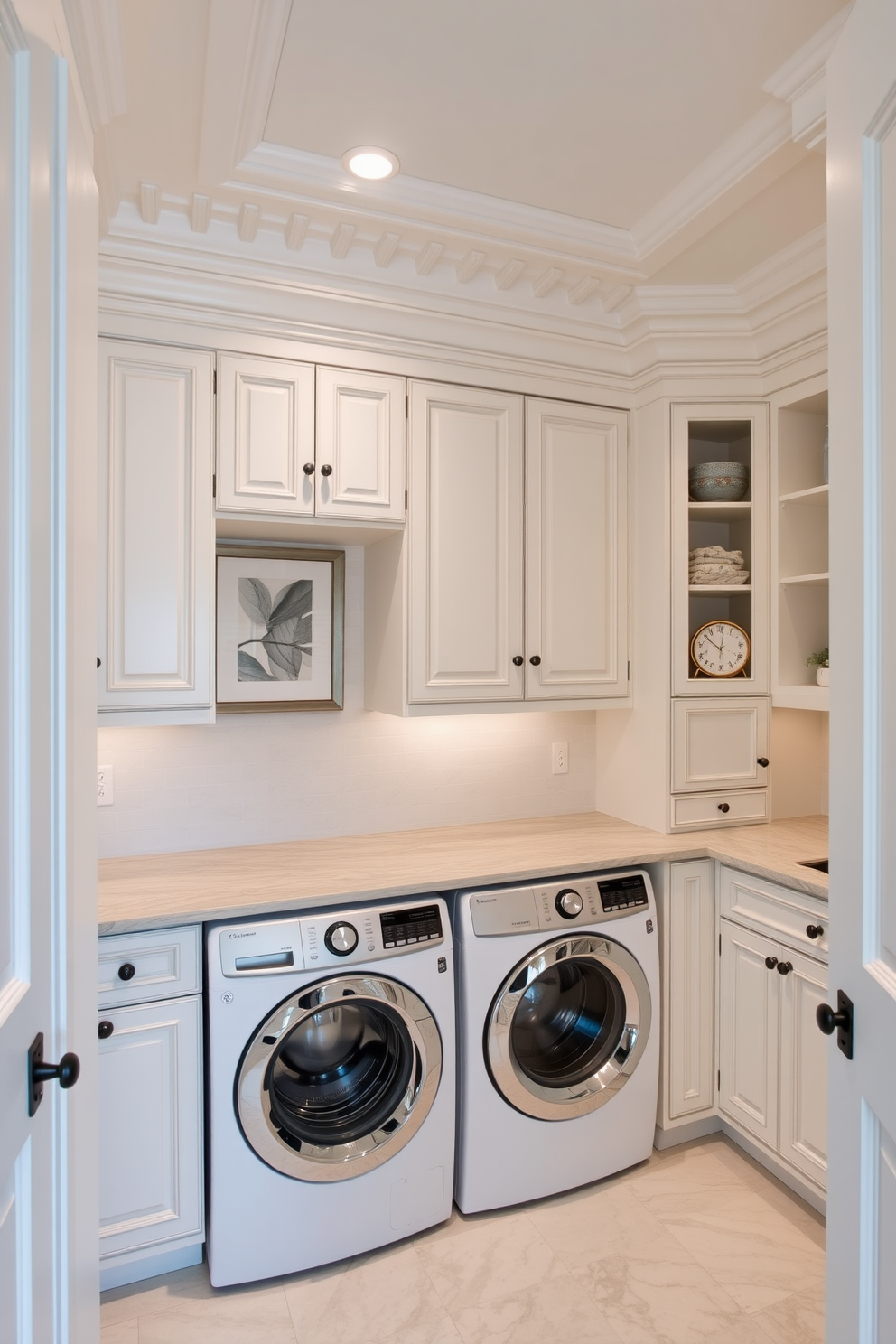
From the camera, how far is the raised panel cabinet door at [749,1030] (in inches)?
86.9

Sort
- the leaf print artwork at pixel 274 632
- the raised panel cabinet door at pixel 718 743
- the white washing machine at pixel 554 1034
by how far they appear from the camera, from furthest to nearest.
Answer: the raised panel cabinet door at pixel 718 743
the leaf print artwork at pixel 274 632
the white washing machine at pixel 554 1034

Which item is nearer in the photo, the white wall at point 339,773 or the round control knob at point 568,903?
the round control knob at point 568,903

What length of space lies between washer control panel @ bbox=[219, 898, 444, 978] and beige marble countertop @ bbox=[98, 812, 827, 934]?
4 cm

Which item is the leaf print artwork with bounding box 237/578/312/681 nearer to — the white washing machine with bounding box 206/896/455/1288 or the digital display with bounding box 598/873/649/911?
the white washing machine with bounding box 206/896/455/1288

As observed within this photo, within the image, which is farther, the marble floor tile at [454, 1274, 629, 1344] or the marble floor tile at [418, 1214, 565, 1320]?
the marble floor tile at [418, 1214, 565, 1320]

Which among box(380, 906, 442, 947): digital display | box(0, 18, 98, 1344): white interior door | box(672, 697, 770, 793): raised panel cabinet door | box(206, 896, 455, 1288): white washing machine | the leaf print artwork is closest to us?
box(0, 18, 98, 1344): white interior door

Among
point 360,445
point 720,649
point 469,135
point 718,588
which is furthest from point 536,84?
point 720,649

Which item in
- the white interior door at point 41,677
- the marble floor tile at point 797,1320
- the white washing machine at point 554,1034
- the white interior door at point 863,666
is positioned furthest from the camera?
the white washing machine at point 554,1034

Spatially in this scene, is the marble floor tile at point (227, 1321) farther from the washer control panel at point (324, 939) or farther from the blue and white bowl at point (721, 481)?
the blue and white bowl at point (721, 481)

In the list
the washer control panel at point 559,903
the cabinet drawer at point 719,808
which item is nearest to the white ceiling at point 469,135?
the cabinet drawer at point 719,808

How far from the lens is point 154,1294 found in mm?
1893

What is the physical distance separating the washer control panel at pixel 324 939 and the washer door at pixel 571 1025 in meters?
0.33

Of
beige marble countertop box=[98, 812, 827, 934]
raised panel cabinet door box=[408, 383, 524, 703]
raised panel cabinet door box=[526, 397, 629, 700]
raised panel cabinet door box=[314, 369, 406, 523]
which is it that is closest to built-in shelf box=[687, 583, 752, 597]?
raised panel cabinet door box=[526, 397, 629, 700]

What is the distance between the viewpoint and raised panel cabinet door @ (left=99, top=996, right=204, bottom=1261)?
5.97 ft
